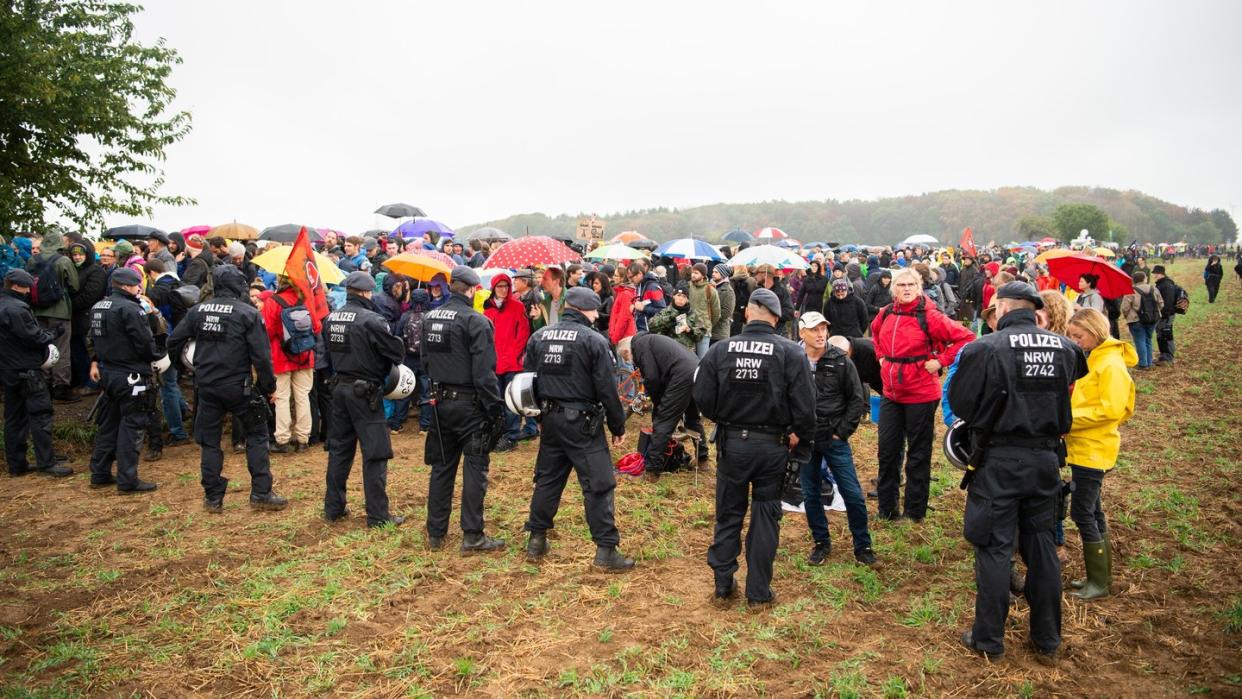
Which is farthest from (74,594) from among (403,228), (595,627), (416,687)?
(403,228)

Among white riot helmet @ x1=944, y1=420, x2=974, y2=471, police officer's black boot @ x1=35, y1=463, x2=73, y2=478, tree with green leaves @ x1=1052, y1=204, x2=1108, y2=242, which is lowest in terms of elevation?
police officer's black boot @ x1=35, y1=463, x2=73, y2=478

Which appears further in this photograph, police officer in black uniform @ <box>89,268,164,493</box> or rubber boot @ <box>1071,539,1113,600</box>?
police officer in black uniform @ <box>89,268,164,493</box>

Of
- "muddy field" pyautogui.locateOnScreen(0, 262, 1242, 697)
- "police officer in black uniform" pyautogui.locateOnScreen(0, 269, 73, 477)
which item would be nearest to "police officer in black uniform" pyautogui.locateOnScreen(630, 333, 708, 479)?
"muddy field" pyautogui.locateOnScreen(0, 262, 1242, 697)

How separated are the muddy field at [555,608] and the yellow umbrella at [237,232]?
33.4 ft

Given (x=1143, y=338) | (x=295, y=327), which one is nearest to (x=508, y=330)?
(x=295, y=327)

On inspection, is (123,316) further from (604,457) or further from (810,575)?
(810,575)

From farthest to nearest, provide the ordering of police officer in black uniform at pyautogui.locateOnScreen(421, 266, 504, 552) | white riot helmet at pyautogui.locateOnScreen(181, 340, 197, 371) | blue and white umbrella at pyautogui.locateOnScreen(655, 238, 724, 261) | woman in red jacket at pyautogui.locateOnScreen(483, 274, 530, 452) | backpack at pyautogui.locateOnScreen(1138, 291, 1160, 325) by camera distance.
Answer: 1. blue and white umbrella at pyautogui.locateOnScreen(655, 238, 724, 261)
2. backpack at pyautogui.locateOnScreen(1138, 291, 1160, 325)
3. woman in red jacket at pyautogui.locateOnScreen(483, 274, 530, 452)
4. white riot helmet at pyautogui.locateOnScreen(181, 340, 197, 371)
5. police officer in black uniform at pyautogui.locateOnScreen(421, 266, 504, 552)

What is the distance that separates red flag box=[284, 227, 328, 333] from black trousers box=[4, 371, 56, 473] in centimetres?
300

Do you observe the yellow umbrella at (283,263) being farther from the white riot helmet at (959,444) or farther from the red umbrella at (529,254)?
the white riot helmet at (959,444)

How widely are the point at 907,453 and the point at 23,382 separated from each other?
363 inches

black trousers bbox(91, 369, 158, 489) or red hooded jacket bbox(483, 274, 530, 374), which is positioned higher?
red hooded jacket bbox(483, 274, 530, 374)

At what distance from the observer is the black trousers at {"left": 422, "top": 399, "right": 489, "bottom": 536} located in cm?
615

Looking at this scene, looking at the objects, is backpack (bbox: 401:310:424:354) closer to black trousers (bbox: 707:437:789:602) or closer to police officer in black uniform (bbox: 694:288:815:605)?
police officer in black uniform (bbox: 694:288:815:605)

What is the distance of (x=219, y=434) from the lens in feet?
23.4
